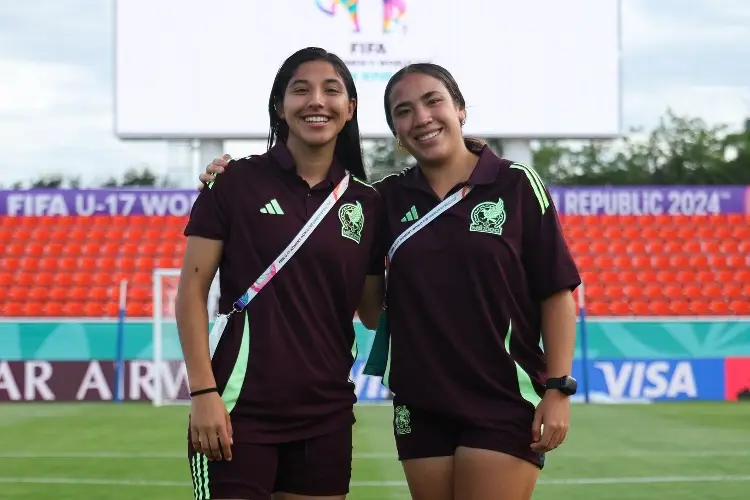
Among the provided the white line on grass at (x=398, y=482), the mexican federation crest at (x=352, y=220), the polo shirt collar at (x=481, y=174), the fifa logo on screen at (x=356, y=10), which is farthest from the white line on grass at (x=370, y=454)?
the fifa logo on screen at (x=356, y=10)

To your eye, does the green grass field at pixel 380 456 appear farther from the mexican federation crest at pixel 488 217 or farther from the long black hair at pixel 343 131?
the mexican federation crest at pixel 488 217

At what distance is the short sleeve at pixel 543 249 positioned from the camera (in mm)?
3328

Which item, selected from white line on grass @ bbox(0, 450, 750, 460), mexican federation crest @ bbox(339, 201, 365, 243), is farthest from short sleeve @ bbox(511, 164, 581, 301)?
white line on grass @ bbox(0, 450, 750, 460)

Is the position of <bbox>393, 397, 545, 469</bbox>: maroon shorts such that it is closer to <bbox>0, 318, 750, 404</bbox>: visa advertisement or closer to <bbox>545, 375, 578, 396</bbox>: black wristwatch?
<bbox>545, 375, 578, 396</bbox>: black wristwatch

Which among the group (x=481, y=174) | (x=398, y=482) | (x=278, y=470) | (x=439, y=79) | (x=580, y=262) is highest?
(x=439, y=79)

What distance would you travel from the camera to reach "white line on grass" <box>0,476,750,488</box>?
7.68m

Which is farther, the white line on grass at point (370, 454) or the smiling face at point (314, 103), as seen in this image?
the white line on grass at point (370, 454)

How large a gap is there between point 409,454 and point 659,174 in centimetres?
3784

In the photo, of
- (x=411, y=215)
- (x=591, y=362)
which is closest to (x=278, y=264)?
(x=411, y=215)

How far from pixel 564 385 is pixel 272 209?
3.31 ft

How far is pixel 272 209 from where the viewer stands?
323 cm

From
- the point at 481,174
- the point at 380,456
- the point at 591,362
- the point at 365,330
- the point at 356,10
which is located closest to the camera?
the point at 481,174

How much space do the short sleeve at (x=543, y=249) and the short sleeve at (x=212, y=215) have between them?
90 centimetres

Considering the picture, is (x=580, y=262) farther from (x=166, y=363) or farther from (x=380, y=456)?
(x=380, y=456)
